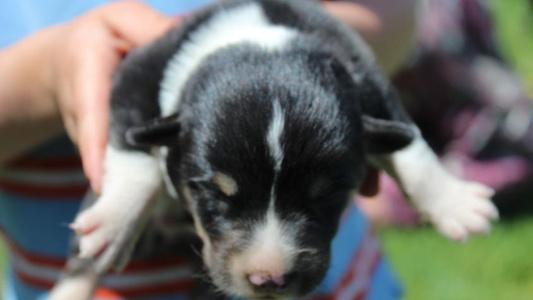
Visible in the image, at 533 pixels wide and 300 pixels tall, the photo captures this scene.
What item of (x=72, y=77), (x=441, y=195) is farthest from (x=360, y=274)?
(x=72, y=77)

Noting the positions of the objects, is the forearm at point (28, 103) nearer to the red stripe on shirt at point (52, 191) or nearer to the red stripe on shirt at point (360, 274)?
the red stripe on shirt at point (52, 191)

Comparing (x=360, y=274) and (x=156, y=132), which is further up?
(x=156, y=132)

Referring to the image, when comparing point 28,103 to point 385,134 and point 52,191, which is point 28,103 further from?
point 385,134

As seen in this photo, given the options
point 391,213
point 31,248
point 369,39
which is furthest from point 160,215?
point 391,213

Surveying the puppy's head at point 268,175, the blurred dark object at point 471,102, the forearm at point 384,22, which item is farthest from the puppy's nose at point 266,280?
the blurred dark object at point 471,102

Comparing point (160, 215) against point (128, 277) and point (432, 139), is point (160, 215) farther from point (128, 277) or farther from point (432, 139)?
point (432, 139)

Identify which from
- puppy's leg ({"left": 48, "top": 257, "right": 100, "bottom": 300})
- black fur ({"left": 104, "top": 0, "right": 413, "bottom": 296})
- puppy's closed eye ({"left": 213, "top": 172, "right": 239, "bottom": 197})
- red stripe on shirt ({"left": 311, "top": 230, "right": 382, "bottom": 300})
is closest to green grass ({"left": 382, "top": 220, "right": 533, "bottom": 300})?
red stripe on shirt ({"left": 311, "top": 230, "right": 382, "bottom": 300})
